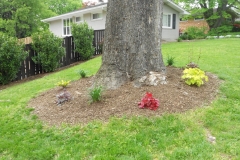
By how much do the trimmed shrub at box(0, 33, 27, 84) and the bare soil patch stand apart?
356 cm

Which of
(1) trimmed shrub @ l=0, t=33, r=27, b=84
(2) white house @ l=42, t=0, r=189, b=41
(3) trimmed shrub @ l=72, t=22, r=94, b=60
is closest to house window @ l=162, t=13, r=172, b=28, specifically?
(2) white house @ l=42, t=0, r=189, b=41

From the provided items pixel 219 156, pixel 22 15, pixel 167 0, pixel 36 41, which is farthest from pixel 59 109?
pixel 22 15

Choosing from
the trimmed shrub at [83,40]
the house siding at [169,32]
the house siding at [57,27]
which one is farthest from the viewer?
the house siding at [57,27]

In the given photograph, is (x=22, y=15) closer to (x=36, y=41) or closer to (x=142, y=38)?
(x=36, y=41)

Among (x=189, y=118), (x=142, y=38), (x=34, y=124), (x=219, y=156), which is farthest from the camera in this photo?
(x=142, y=38)

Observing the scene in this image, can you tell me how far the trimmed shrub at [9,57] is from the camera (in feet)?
24.1

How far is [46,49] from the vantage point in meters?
8.78

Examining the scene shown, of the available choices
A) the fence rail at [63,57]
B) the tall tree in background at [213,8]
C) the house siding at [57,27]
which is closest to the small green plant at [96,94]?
the fence rail at [63,57]

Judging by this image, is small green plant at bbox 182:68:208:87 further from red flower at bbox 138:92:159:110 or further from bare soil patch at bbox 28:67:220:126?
red flower at bbox 138:92:159:110

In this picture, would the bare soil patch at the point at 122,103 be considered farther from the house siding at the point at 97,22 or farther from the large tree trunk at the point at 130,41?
the house siding at the point at 97,22

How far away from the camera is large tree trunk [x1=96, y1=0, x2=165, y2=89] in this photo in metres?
4.12

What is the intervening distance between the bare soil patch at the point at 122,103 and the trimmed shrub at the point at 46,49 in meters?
4.49

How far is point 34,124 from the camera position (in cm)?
358

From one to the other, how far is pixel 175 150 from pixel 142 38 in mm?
2203
